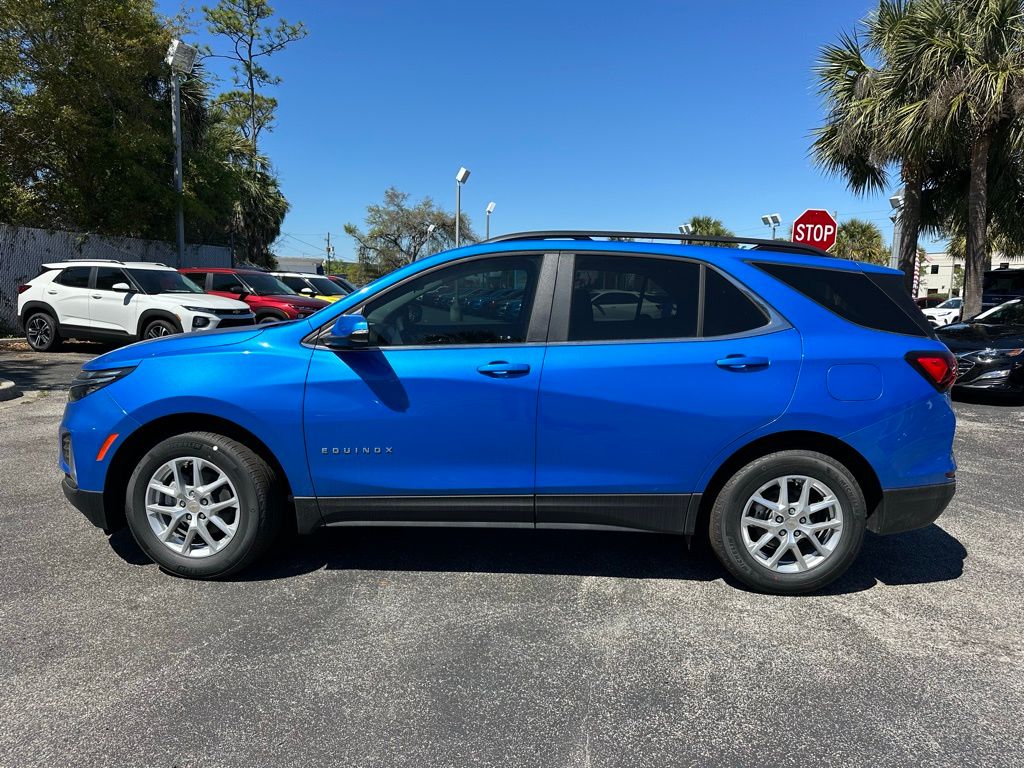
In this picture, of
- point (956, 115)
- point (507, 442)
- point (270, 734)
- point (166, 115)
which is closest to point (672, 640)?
point (507, 442)

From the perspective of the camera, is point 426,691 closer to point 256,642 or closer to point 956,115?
point 256,642

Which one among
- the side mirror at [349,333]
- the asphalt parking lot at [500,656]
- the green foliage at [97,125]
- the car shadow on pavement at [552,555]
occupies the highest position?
the green foliage at [97,125]

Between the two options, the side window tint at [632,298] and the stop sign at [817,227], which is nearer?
the side window tint at [632,298]

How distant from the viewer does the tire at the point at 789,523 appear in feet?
11.0

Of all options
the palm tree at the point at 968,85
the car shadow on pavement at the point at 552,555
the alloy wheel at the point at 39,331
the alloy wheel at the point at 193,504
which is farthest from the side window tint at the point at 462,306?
the palm tree at the point at 968,85

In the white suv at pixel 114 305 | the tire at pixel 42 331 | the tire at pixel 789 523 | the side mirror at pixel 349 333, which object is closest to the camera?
the side mirror at pixel 349 333

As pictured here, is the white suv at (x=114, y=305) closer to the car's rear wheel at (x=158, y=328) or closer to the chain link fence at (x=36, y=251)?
the car's rear wheel at (x=158, y=328)

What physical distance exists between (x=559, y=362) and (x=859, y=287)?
1619 millimetres

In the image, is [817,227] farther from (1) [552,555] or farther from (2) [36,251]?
(2) [36,251]

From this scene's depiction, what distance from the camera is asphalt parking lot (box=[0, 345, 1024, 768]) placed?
2373mm

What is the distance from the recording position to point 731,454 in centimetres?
336

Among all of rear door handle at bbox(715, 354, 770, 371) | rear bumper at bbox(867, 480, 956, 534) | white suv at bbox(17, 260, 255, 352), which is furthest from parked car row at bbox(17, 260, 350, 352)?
rear bumper at bbox(867, 480, 956, 534)

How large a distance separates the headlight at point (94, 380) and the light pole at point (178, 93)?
615 inches

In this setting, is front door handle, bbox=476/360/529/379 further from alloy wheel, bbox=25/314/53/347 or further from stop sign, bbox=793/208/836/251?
alloy wheel, bbox=25/314/53/347
